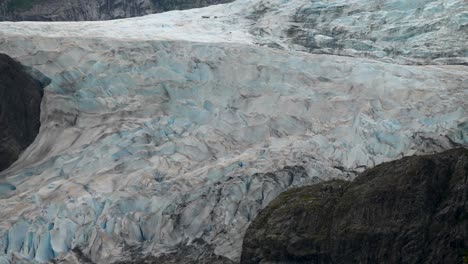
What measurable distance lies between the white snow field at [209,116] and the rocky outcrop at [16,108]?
11.2 inches

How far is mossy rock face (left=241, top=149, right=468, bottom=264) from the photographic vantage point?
45.4 feet

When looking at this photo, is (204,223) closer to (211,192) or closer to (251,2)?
(211,192)

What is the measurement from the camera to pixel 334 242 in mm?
14523

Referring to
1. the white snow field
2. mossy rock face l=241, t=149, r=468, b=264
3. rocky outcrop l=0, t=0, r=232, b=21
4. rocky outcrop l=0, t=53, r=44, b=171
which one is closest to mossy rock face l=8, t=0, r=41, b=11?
rocky outcrop l=0, t=0, r=232, b=21

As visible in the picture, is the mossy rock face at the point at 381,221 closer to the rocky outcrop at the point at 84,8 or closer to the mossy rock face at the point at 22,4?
the rocky outcrop at the point at 84,8

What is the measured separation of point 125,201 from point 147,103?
360 centimetres

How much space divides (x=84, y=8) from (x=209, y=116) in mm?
22330

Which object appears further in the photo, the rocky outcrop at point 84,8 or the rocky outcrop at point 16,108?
the rocky outcrop at point 84,8

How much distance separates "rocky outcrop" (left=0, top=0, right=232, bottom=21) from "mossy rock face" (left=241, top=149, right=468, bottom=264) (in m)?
25.7

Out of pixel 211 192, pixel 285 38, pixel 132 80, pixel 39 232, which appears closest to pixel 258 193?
pixel 211 192

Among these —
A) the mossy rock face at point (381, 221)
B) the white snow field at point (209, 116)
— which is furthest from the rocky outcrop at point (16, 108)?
the mossy rock face at point (381, 221)

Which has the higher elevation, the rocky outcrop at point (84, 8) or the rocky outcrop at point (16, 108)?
the rocky outcrop at point (16, 108)

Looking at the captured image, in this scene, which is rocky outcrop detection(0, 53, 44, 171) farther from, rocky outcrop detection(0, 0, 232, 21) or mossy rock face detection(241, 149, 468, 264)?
rocky outcrop detection(0, 0, 232, 21)

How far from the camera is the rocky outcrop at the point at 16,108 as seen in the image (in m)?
19.9
